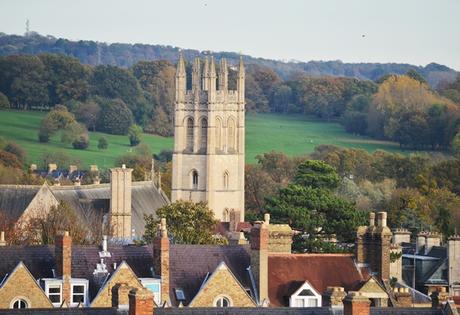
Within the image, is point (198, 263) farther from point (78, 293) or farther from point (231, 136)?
point (231, 136)

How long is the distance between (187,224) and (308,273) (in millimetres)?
29724

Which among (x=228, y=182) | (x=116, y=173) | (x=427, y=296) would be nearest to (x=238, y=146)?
(x=228, y=182)

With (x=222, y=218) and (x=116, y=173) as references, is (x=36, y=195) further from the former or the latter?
(x=222, y=218)

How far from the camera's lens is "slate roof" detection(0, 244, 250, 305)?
53.5m

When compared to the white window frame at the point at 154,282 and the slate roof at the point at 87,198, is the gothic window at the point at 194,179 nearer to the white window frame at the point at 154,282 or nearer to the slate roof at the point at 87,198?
the slate roof at the point at 87,198

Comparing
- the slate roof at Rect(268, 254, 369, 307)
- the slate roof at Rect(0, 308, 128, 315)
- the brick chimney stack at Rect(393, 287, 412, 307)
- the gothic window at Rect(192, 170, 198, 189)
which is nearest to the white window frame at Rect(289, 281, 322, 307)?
the slate roof at Rect(268, 254, 369, 307)

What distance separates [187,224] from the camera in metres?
85.6

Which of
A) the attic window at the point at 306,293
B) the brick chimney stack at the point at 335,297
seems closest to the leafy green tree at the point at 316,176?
the attic window at the point at 306,293

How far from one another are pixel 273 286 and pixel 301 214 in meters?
31.9

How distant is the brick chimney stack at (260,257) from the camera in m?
54.0

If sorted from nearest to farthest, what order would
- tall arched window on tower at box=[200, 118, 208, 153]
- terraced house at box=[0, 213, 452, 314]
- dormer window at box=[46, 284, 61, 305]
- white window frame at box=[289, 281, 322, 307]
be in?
terraced house at box=[0, 213, 452, 314]
dormer window at box=[46, 284, 61, 305]
white window frame at box=[289, 281, 322, 307]
tall arched window on tower at box=[200, 118, 208, 153]

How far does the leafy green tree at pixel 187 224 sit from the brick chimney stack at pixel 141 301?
1571 inches

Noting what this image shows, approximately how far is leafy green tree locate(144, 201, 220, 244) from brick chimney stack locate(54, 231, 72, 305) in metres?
27.4

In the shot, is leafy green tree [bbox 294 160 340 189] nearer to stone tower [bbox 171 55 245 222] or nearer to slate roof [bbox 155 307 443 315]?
stone tower [bbox 171 55 245 222]
